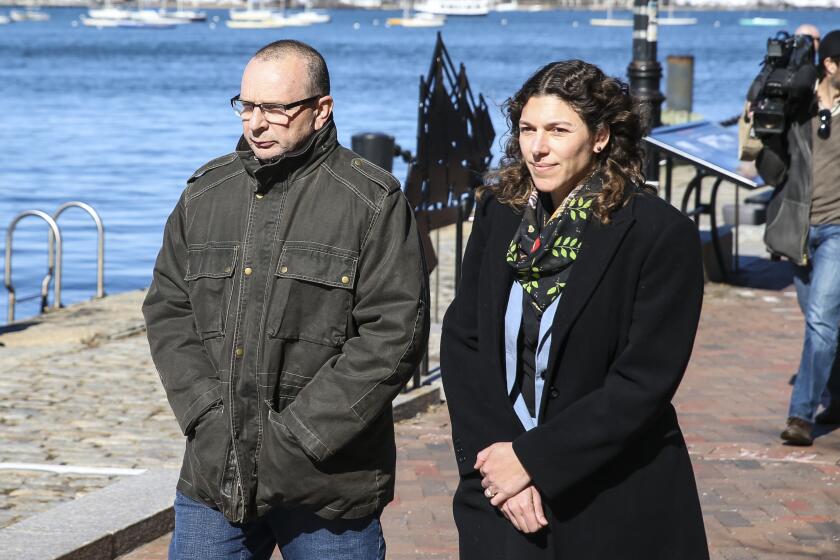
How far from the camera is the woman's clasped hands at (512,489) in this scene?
3.15 meters

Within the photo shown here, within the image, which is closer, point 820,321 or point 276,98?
point 276,98

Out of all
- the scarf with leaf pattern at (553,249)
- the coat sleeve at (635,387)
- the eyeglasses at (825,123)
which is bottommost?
the coat sleeve at (635,387)

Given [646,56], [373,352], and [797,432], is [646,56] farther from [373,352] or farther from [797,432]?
[373,352]

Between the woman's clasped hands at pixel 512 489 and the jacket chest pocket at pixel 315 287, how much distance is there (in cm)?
48

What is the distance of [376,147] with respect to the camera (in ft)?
25.7

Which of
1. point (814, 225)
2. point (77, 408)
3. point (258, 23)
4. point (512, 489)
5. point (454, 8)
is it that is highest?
point (454, 8)

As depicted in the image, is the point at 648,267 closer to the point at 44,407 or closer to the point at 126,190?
the point at 44,407

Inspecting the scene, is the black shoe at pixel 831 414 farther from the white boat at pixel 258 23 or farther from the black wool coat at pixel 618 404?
the white boat at pixel 258 23

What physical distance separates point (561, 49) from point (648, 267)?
11174 centimetres

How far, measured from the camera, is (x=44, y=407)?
7.86 metres

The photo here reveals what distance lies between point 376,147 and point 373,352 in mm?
4591

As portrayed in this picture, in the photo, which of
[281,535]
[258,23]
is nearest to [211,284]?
[281,535]

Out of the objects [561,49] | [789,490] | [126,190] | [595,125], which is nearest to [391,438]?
[595,125]

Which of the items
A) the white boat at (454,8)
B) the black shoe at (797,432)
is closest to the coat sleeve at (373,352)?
the black shoe at (797,432)
